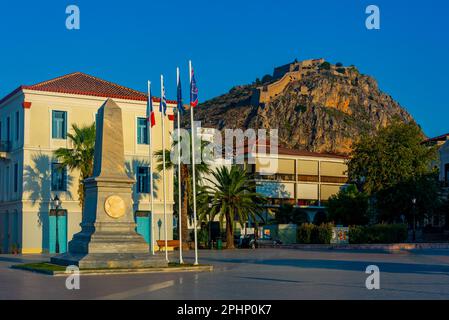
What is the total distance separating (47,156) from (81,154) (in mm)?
3467

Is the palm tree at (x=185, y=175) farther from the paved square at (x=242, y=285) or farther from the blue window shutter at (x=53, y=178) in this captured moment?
the paved square at (x=242, y=285)

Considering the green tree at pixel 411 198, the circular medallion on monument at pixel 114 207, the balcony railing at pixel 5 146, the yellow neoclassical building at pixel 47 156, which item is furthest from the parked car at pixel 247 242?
the circular medallion on monument at pixel 114 207

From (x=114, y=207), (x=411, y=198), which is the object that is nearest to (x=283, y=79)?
(x=411, y=198)

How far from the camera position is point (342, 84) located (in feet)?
591

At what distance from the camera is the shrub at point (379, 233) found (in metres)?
55.2

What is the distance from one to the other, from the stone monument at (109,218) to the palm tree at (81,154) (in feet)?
62.6

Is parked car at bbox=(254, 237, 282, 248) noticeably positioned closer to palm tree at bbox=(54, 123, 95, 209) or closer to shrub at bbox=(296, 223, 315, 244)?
shrub at bbox=(296, 223, 315, 244)

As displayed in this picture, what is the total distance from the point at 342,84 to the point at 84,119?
135410 mm

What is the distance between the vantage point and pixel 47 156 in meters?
49.8

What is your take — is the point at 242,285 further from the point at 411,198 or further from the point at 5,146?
the point at 411,198

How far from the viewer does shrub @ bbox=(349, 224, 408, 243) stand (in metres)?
55.2

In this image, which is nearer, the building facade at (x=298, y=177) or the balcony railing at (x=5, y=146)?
the balcony railing at (x=5, y=146)
